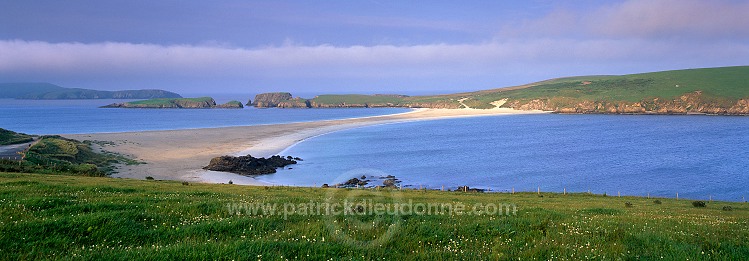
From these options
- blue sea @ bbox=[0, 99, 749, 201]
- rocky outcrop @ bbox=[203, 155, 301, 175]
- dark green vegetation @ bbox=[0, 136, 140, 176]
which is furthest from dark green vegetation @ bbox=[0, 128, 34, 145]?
blue sea @ bbox=[0, 99, 749, 201]

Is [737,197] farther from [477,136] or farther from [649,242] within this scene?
[477,136]

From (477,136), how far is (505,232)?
404 ft

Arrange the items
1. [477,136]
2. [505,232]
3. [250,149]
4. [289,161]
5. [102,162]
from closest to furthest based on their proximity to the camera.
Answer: [505,232] < [102,162] < [289,161] < [250,149] < [477,136]

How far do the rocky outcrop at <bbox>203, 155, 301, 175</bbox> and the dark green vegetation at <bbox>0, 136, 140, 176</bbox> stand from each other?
13.9 meters

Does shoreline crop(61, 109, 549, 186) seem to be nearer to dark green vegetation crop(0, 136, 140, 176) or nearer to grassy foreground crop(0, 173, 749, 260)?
dark green vegetation crop(0, 136, 140, 176)

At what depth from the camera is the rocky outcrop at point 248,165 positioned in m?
71.6

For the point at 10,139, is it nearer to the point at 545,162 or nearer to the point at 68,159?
the point at 68,159

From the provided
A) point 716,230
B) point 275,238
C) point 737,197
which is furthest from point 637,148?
point 275,238

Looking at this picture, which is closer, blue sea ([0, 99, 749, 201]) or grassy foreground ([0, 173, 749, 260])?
grassy foreground ([0, 173, 749, 260])

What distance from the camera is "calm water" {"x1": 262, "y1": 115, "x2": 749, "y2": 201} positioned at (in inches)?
2473

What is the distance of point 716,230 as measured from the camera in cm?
1106

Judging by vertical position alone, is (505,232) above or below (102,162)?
above

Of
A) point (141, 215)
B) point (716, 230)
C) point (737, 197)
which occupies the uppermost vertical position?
point (141, 215)

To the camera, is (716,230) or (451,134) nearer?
(716,230)
